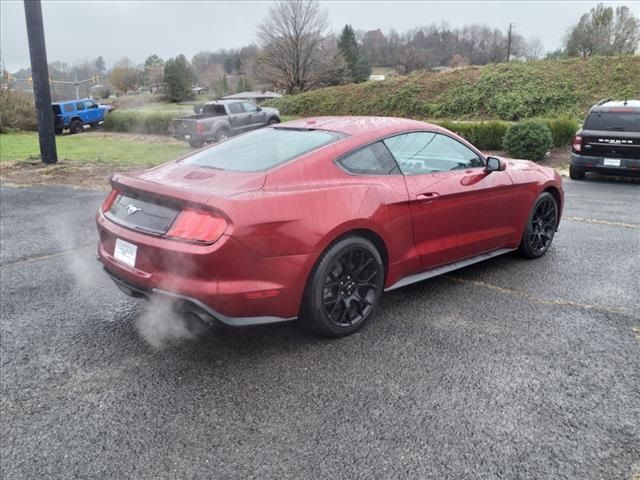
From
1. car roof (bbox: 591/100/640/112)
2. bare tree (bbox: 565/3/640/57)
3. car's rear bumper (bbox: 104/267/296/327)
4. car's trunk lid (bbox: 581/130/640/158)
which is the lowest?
car's rear bumper (bbox: 104/267/296/327)

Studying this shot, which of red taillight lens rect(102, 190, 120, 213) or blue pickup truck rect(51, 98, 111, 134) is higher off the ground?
blue pickup truck rect(51, 98, 111, 134)

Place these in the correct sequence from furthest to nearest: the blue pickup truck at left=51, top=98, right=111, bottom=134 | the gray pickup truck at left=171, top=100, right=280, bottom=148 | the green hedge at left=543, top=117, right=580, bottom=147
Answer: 1. the blue pickup truck at left=51, top=98, right=111, bottom=134
2. the gray pickup truck at left=171, top=100, right=280, bottom=148
3. the green hedge at left=543, top=117, right=580, bottom=147

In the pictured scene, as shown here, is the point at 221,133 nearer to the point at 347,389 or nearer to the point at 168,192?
the point at 168,192

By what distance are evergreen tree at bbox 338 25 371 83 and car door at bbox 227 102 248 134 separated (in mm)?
31339

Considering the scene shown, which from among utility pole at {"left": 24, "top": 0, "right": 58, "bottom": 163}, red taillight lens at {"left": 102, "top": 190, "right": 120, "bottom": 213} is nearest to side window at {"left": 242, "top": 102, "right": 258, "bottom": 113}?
utility pole at {"left": 24, "top": 0, "right": 58, "bottom": 163}

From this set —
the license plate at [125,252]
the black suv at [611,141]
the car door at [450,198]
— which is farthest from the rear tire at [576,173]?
the license plate at [125,252]

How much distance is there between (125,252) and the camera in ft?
10.5

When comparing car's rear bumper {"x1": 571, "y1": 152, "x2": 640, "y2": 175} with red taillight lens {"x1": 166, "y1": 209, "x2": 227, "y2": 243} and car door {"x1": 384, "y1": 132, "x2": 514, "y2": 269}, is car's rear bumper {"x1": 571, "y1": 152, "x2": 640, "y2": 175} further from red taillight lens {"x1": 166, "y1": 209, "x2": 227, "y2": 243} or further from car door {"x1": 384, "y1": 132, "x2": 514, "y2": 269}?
red taillight lens {"x1": 166, "y1": 209, "x2": 227, "y2": 243}

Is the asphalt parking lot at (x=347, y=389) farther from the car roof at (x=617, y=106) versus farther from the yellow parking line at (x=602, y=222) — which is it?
the car roof at (x=617, y=106)

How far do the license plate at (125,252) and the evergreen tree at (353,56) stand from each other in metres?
47.8

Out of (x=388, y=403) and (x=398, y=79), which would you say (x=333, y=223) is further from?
(x=398, y=79)

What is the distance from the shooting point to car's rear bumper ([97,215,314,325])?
282 centimetres

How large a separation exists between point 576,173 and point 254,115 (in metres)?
12.3

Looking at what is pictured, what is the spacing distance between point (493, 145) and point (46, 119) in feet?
38.1
